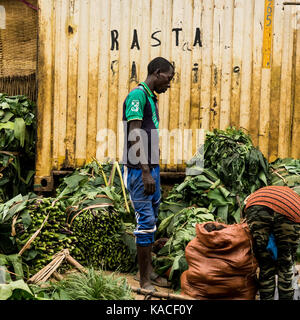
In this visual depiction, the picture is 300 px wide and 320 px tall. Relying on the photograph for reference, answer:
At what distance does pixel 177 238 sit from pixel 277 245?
4.28 feet

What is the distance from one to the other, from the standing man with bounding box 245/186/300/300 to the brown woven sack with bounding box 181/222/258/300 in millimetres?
107

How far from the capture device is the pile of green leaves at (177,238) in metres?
4.47

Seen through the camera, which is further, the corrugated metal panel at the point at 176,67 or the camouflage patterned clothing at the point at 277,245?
the corrugated metal panel at the point at 176,67

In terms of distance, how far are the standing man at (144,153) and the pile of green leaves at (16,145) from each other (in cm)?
261

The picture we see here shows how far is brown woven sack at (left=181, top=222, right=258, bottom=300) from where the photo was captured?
379 centimetres

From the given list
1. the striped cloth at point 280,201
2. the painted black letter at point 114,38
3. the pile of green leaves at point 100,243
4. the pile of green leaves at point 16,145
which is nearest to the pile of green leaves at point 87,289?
the pile of green leaves at point 100,243

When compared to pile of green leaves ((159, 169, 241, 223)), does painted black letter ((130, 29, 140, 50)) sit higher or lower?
higher

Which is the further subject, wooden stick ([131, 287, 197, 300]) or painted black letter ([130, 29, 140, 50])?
painted black letter ([130, 29, 140, 50])

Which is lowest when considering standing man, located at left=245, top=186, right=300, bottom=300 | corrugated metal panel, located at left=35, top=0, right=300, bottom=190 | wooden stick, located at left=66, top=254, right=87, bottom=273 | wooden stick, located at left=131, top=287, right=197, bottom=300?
wooden stick, located at left=131, top=287, right=197, bottom=300

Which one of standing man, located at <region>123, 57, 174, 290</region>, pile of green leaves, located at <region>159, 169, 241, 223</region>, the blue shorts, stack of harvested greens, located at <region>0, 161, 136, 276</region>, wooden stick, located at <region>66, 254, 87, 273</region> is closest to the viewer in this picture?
standing man, located at <region>123, 57, 174, 290</region>

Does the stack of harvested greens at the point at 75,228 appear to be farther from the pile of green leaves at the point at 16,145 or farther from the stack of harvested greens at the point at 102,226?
the pile of green leaves at the point at 16,145

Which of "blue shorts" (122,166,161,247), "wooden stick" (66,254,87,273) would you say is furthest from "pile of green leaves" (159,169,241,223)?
"wooden stick" (66,254,87,273)

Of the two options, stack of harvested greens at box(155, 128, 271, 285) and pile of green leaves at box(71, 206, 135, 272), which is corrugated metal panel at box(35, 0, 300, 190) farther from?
pile of green leaves at box(71, 206, 135, 272)

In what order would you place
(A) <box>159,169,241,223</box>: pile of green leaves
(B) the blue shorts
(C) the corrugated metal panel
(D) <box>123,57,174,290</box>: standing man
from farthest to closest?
1. (C) the corrugated metal panel
2. (A) <box>159,169,241,223</box>: pile of green leaves
3. (B) the blue shorts
4. (D) <box>123,57,174,290</box>: standing man
